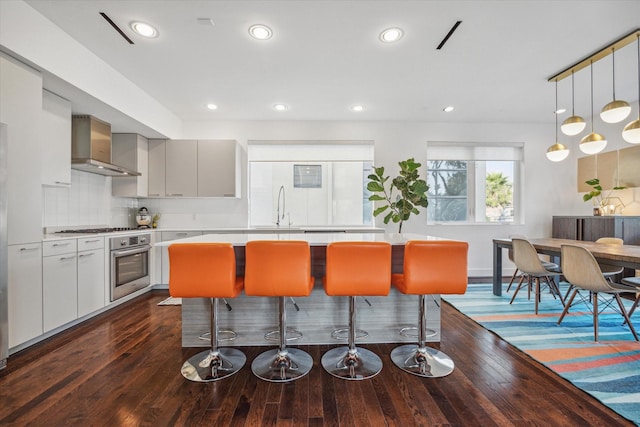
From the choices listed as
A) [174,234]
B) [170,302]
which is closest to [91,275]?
[170,302]

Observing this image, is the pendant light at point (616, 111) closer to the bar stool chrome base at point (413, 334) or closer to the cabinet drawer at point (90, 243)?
the bar stool chrome base at point (413, 334)

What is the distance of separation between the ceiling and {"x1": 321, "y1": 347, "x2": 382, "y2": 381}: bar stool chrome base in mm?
2749

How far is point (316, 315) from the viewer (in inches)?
99.6

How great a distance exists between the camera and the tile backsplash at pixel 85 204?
131 inches

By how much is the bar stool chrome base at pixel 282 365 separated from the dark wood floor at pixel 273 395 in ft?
0.17

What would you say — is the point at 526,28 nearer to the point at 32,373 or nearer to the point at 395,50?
the point at 395,50

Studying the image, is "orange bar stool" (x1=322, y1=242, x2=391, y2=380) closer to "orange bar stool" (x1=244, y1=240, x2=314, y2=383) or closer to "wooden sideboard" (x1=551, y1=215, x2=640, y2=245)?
"orange bar stool" (x1=244, y1=240, x2=314, y2=383)

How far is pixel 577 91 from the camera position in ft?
12.8

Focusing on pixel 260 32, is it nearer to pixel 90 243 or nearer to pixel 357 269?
pixel 357 269

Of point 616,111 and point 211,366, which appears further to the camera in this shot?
point 616,111

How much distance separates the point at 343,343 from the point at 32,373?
2.32 m

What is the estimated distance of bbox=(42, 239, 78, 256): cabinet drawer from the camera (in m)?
2.56

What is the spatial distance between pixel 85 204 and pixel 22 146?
1704mm

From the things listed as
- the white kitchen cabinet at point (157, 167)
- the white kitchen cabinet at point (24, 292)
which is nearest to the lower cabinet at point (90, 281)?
the white kitchen cabinet at point (24, 292)
